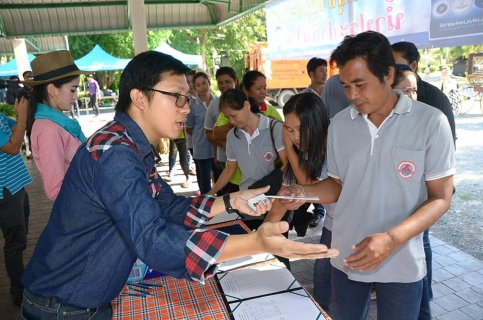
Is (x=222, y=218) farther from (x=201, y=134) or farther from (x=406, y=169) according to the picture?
(x=201, y=134)

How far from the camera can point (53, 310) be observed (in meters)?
1.11

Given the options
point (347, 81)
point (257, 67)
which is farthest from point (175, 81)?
point (257, 67)

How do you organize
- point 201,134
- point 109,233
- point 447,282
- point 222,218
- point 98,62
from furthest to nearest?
1. point 98,62
2. point 201,134
3. point 447,282
4. point 222,218
5. point 109,233

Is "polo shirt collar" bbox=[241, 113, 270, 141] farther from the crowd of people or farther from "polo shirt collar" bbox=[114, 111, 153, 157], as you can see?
"polo shirt collar" bbox=[114, 111, 153, 157]

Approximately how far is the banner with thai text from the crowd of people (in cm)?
46

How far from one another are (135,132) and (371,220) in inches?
39.8

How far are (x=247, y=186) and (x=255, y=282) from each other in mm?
1227

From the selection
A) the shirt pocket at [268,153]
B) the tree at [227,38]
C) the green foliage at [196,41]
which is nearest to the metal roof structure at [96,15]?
the shirt pocket at [268,153]

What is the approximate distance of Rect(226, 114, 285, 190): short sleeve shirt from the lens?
260 centimetres

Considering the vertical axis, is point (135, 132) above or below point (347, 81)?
below

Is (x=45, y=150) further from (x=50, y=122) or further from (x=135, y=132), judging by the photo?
(x=135, y=132)

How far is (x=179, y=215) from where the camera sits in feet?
4.86

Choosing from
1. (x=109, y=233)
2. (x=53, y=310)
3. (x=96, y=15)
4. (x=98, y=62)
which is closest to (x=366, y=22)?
(x=109, y=233)

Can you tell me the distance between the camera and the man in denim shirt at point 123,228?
923 millimetres
